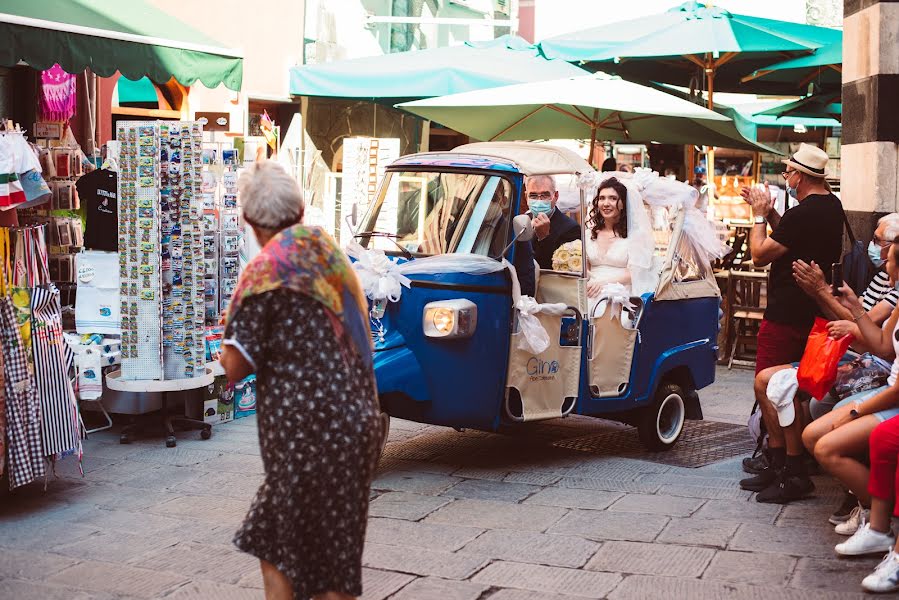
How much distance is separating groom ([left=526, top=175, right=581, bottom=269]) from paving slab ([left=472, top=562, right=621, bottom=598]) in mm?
2818

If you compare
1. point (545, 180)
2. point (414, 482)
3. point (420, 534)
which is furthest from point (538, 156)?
point (420, 534)

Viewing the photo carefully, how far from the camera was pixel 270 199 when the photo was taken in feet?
12.4

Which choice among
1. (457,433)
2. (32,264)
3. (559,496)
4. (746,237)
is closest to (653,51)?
(746,237)

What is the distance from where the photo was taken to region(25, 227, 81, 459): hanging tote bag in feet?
21.0

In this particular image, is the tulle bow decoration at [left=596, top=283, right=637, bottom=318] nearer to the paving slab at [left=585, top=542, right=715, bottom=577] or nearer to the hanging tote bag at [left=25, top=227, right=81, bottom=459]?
the paving slab at [left=585, top=542, right=715, bottom=577]

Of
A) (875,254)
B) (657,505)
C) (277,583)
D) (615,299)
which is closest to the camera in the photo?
(277,583)

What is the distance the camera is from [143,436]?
810 cm

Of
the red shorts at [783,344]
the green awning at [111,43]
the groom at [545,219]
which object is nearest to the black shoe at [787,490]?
the red shorts at [783,344]

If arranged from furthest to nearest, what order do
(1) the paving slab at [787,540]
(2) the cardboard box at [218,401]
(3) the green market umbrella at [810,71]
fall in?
(3) the green market umbrella at [810,71], (2) the cardboard box at [218,401], (1) the paving slab at [787,540]

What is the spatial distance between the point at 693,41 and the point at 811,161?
509 cm

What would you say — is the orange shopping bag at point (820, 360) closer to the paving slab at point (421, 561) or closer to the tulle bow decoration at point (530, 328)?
the tulle bow decoration at point (530, 328)

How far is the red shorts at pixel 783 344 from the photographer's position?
672 centimetres

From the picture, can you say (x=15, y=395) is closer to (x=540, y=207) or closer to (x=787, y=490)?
(x=540, y=207)

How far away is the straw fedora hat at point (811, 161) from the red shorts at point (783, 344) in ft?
3.03
